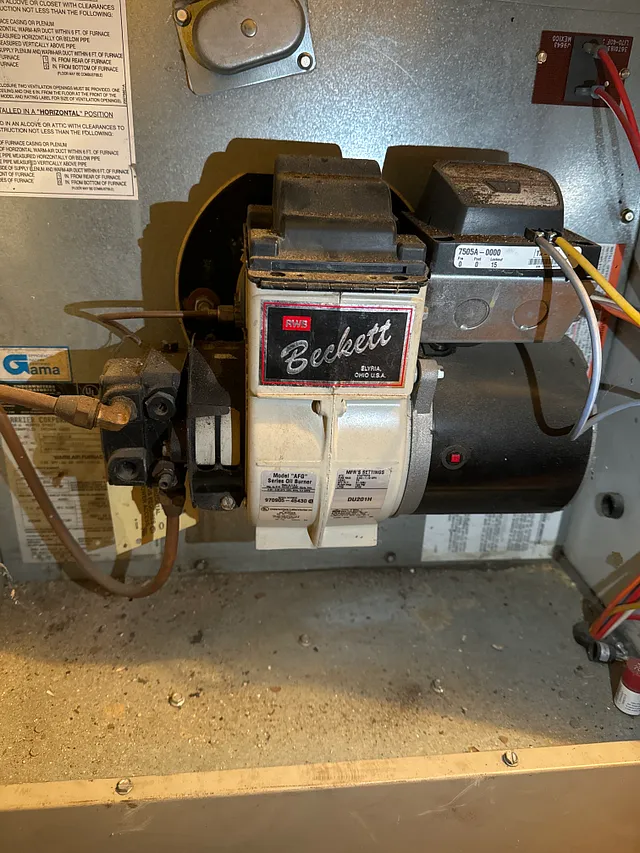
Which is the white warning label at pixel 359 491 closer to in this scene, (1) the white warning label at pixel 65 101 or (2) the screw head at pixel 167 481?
(2) the screw head at pixel 167 481

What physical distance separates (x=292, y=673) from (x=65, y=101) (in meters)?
0.84

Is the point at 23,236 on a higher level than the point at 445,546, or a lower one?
higher

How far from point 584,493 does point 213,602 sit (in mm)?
665

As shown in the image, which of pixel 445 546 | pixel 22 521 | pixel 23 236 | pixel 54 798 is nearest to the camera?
pixel 54 798

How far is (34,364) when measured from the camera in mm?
902

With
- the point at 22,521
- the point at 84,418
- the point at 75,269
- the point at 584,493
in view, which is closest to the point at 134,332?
the point at 75,269

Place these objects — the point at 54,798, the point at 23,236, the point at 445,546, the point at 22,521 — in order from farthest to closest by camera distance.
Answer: the point at 445,546
the point at 22,521
the point at 23,236
the point at 54,798

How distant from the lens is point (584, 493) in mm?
1074

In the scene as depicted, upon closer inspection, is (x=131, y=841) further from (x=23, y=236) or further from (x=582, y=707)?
(x=23, y=236)

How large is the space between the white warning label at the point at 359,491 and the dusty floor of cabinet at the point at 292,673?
1.04 ft

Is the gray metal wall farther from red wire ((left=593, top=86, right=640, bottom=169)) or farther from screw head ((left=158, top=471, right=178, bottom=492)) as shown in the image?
screw head ((left=158, top=471, right=178, bottom=492))

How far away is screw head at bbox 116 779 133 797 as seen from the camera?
2.28 feet

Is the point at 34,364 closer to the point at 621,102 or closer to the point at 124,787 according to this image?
the point at 124,787

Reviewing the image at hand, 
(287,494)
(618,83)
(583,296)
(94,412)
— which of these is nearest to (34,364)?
(94,412)
